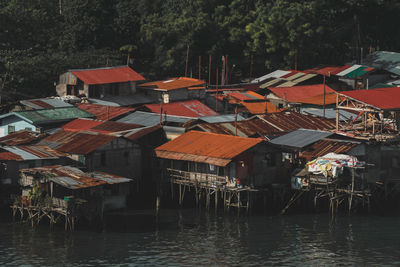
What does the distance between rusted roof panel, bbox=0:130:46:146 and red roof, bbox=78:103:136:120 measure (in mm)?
8758

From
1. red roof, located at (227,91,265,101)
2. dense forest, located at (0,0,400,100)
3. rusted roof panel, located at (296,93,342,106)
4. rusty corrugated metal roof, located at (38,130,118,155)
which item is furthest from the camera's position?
dense forest, located at (0,0,400,100)

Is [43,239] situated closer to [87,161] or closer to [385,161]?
[87,161]

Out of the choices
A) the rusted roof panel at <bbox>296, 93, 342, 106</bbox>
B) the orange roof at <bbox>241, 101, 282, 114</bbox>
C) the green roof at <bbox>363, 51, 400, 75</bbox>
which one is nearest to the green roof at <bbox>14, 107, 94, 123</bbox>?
the orange roof at <bbox>241, 101, 282, 114</bbox>

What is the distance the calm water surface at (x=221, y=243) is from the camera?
50688mm

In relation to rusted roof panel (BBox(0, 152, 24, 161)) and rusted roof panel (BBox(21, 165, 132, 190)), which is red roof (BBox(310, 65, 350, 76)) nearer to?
rusted roof panel (BBox(21, 165, 132, 190))

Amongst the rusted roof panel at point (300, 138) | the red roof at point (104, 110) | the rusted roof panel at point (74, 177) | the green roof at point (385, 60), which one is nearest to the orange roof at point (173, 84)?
the red roof at point (104, 110)

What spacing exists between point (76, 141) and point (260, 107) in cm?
2767

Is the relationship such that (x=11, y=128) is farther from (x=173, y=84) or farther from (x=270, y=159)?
(x=270, y=159)

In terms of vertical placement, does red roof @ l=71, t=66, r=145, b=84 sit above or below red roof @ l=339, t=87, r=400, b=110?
above

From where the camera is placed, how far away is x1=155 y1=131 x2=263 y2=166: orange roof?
61.4 metres

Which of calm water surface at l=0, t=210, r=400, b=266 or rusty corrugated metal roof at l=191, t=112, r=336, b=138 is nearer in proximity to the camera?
calm water surface at l=0, t=210, r=400, b=266

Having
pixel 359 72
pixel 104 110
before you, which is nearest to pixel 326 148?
pixel 104 110

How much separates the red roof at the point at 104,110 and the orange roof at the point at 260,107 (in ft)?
45.0

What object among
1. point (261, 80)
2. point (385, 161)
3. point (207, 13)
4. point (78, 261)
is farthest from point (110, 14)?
point (78, 261)
